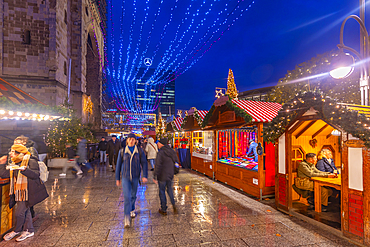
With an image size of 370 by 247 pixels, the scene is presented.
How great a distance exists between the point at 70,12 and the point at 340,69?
23.2 meters

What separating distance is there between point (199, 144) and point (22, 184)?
9.19 meters

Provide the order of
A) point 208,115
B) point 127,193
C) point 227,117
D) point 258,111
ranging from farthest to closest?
1. point 208,115
2. point 227,117
3. point 258,111
4. point 127,193

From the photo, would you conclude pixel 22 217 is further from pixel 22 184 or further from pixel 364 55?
pixel 364 55

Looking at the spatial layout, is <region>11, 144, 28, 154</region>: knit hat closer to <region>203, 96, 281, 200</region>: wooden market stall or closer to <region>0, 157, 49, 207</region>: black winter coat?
<region>0, 157, 49, 207</region>: black winter coat

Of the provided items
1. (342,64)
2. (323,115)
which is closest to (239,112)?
(323,115)

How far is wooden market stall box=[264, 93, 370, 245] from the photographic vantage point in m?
3.45

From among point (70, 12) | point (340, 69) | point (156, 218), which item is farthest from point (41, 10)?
point (340, 69)

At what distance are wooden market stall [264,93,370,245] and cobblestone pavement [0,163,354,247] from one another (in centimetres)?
43

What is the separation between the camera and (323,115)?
407 cm

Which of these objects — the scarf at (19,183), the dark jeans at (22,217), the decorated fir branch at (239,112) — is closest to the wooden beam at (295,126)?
the decorated fir branch at (239,112)

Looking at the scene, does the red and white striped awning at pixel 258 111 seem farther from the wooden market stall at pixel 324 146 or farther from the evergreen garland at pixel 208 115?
the evergreen garland at pixel 208 115

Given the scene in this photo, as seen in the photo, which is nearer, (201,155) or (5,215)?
(5,215)

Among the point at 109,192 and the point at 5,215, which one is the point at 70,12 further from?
the point at 5,215

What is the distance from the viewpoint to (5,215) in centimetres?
379
